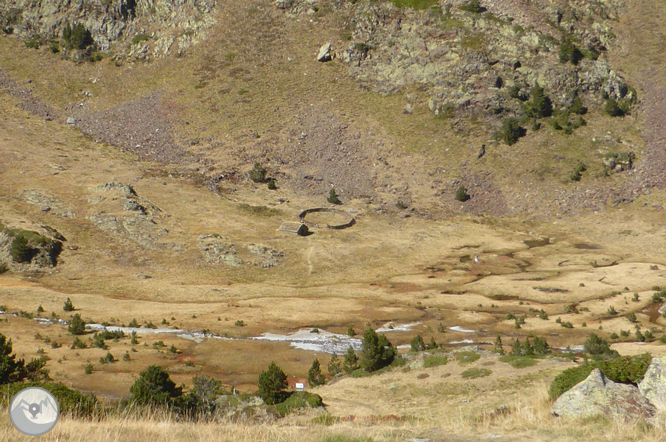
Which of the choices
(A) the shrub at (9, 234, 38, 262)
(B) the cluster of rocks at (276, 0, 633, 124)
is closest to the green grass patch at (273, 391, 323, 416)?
(A) the shrub at (9, 234, 38, 262)

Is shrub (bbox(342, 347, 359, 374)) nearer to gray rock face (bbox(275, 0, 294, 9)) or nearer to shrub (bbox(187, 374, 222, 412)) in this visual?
shrub (bbox(187, 374, 222, 412))

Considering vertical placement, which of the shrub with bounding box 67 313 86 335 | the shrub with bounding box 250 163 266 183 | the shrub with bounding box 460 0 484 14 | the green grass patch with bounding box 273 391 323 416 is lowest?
the green grass patch with bounding box 273 391 323 416

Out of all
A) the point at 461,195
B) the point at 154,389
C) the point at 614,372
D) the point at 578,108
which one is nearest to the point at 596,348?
the point at 614,372

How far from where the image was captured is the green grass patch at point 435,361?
35.5 m

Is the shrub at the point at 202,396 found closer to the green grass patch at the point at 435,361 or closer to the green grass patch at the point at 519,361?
the green grass patch at the point at 435,361

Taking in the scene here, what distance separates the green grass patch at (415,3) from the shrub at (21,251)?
86.4m

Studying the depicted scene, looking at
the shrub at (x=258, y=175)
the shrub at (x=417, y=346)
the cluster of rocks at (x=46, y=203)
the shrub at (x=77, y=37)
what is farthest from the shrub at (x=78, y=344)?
the shrub at (x=77, y=37)

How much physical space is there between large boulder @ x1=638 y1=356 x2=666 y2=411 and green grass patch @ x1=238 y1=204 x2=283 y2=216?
217ft

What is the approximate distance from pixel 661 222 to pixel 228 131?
7298 cm

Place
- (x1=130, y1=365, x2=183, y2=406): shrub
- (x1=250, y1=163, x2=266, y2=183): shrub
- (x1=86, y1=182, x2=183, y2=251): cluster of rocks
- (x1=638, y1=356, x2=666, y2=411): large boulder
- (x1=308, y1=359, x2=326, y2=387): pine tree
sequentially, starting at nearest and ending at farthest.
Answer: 1. (x1=638, y1=356, x2=666, y2=411): large boulder
2. (x1=130, y1=365, x2=183, y2=406): shrub
3. (x1=308, y1=359, x2=326, y2=387): pine tree
4. (x1=86, y1=182, x2=183, y2=251): cluster of rocks
5. (x1=250, y1=163, x2=266, y2=183): shrub

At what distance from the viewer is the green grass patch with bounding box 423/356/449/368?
116ft

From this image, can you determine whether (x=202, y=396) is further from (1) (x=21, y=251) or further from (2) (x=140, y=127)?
(2) (x=140, y=127)

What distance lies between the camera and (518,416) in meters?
16.9

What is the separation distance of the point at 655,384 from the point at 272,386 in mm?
19890
